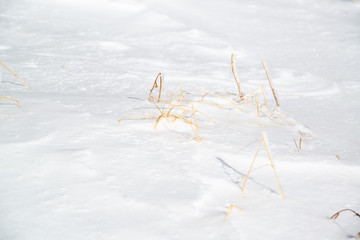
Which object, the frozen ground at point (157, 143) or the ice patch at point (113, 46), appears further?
the ice patch at point (113, 46)

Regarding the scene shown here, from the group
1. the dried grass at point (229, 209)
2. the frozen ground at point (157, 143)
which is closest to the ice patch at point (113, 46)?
the frozen ground at point (157, 143)

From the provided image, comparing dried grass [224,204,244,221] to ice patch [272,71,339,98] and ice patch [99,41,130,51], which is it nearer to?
ice patch [272,71,339,98]

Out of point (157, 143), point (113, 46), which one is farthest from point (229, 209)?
point (113, 46)

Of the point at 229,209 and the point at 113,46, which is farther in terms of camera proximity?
the point at 113,46

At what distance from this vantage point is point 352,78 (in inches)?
87.4

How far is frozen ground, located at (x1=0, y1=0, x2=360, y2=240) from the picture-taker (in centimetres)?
84

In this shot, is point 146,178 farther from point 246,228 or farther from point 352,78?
point 352,78

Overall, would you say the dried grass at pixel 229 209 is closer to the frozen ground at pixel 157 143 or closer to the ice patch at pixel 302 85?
the frozen ground at pixel 157 143

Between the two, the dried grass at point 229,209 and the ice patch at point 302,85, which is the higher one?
the dried grass at point 229,209

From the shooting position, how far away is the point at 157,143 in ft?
3.79

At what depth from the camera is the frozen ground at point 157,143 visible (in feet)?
2.74

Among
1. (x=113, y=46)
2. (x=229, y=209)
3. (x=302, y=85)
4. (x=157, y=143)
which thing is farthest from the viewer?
(x=113, y=46)

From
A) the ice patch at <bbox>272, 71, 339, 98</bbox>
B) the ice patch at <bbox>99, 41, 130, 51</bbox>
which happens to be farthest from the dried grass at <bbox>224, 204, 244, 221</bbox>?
the ice patch at <bbox>99, 41, 130, 51</bbox>

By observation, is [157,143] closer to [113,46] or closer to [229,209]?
[229,209]
